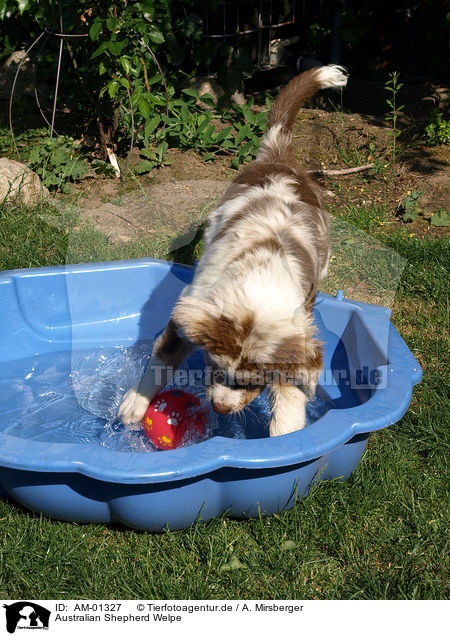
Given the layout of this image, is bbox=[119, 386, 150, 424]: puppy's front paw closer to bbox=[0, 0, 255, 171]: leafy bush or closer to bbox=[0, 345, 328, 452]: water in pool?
bbox=[0, 345, 328, 452]: water in pool

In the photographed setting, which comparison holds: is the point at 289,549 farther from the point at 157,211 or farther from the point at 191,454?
the point at 157,211

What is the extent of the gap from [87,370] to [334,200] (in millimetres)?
3131

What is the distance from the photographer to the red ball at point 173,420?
313 centimetres

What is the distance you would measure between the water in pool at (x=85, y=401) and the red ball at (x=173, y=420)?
0.11m

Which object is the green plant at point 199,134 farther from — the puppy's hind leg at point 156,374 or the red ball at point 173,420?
the red ball at point 173,420

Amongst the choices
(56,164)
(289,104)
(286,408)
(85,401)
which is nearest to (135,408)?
(85,401)

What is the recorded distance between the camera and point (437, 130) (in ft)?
21.8

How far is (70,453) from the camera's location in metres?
2.40

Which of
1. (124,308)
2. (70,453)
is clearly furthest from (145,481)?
(124,308)

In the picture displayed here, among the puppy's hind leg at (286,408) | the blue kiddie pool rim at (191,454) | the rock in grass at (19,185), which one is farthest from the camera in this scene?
the rock in grass at (19,185)

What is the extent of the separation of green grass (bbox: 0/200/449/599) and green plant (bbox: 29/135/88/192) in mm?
3710

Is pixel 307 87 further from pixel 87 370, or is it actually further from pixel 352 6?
pixel 352 6

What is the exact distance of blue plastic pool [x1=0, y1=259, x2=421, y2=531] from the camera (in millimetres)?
2447
